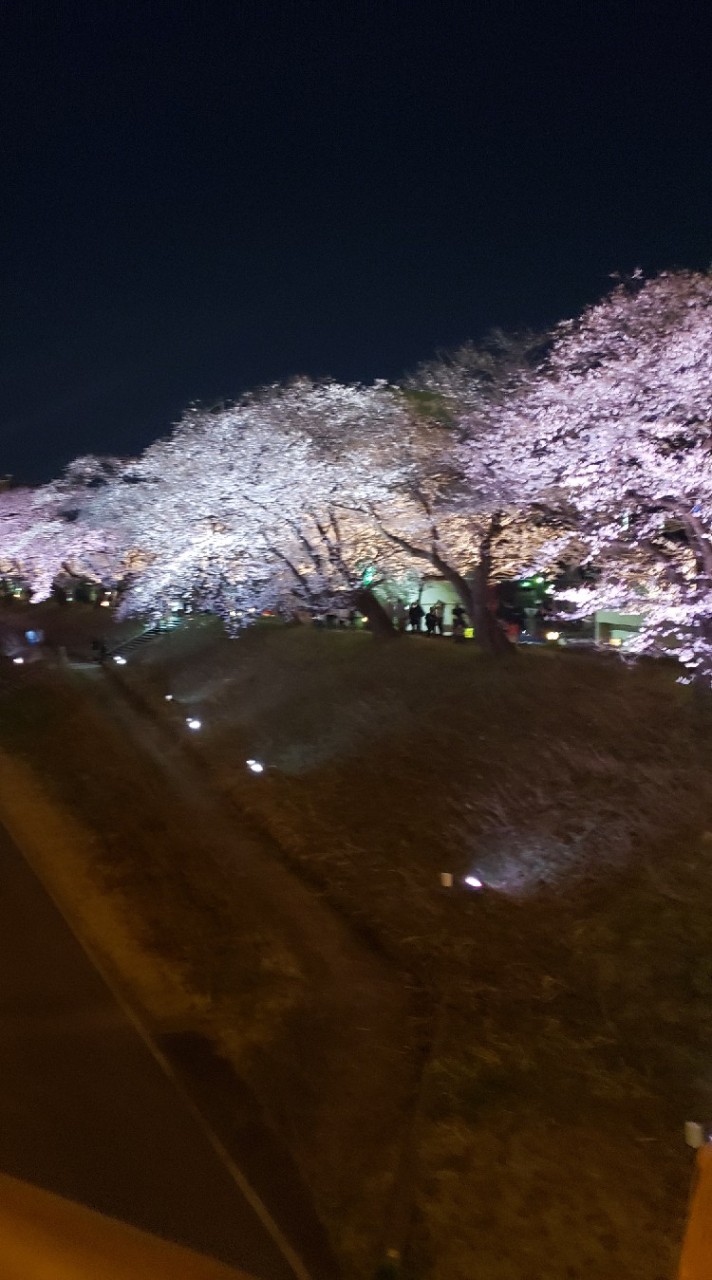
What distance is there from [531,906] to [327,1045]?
2954mm

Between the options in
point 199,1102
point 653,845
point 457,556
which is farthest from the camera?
point 457,556

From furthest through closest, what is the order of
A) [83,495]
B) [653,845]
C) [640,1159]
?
[83,495] → [653,845] → [640,1159]

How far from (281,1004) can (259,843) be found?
4849 mm

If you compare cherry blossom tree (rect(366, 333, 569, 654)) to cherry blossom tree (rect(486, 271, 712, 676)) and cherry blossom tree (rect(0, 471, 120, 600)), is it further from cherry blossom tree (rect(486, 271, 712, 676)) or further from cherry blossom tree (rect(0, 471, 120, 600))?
cherry blossom tree (rect(0, 471, 120, 600))

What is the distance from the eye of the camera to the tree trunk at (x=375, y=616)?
72.8 feet

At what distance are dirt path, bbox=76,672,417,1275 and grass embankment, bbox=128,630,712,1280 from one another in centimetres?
29

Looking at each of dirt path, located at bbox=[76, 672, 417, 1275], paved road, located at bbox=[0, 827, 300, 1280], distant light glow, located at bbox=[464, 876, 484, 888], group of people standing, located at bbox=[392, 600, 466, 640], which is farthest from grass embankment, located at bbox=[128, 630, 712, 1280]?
group of people standing, located at bbox=[392, 600, 466, 640]

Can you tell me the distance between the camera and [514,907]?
9.30m

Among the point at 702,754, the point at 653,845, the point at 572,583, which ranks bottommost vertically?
the point at 653,845

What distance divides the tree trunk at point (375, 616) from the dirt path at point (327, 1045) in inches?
407

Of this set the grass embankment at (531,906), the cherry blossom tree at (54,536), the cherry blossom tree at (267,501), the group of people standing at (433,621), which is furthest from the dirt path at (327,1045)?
the cherry blossom tree at (54,536)

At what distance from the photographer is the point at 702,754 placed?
11.1m

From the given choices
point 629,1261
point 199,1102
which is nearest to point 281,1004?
point 199,1102

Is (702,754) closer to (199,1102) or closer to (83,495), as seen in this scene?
(199,1102)
